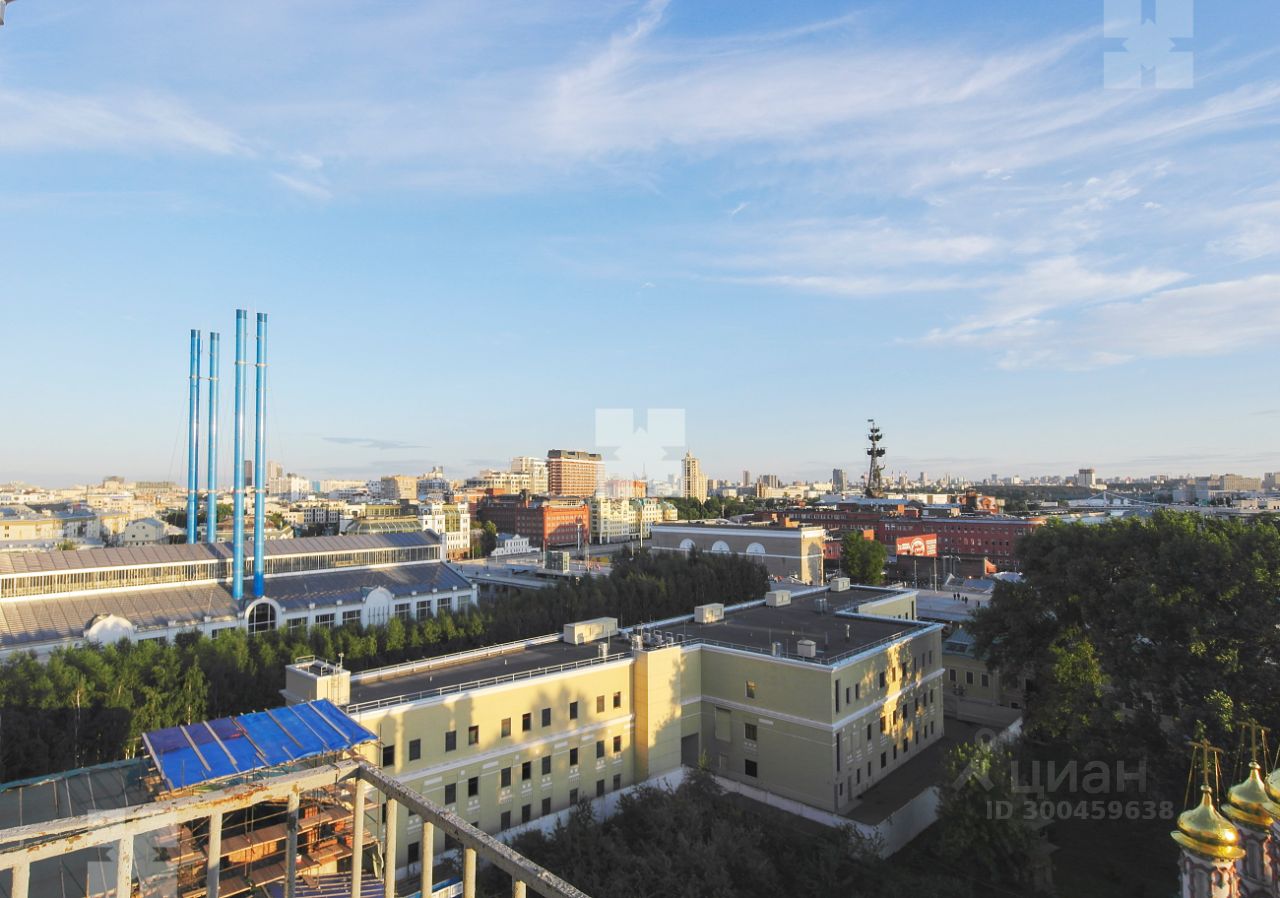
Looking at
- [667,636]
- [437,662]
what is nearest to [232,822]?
[437,662]

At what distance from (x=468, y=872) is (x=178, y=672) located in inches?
991

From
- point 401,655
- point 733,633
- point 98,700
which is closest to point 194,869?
point 98,700

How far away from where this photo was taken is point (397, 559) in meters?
44.1

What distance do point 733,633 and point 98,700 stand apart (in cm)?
1979

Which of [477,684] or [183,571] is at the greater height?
[183,571]

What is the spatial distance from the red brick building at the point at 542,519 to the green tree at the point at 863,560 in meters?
46.5

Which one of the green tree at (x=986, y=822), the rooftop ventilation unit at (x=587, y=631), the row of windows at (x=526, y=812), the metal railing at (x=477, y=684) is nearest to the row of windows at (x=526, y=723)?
the metal railing at (x=477, y=684)

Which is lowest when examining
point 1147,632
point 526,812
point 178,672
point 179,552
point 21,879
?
point 526,812

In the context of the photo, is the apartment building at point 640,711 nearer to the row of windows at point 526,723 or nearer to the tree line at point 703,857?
the row of windows at point 526,723

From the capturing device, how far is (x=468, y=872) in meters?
3.08

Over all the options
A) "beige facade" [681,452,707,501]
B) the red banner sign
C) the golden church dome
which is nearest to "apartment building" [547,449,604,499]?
"beige facade" [681,452,707,501]

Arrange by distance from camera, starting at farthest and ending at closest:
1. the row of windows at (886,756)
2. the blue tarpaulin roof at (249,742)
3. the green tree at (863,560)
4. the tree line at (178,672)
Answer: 1. the green tree at (863,560)
2. the row of windows at (886,756)
3. the tree line at (178,672)
4. the blue tarpaulin roof at (249,742)

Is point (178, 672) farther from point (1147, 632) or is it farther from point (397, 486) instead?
point (397, 486)

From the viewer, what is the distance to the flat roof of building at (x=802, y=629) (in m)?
23.7
